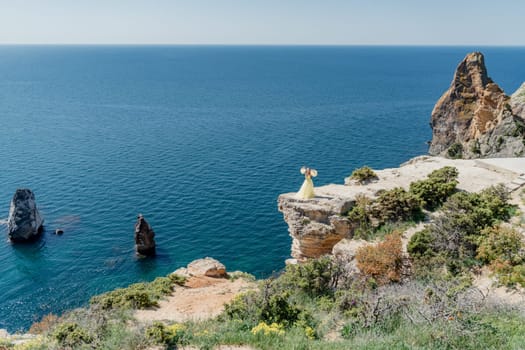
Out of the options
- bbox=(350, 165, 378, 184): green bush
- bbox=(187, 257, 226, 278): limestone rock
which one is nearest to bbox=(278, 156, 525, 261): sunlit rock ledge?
bbox=(350, 165, 378, 184): green bush

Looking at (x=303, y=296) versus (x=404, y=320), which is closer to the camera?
(x=404, y=320)

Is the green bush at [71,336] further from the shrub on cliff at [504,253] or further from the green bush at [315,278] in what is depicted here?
the shrub on cliff at [504,253]

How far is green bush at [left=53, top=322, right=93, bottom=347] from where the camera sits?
13.7m

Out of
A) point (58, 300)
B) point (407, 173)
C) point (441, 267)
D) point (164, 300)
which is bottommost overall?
point (58, 300)

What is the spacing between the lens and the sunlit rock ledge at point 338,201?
26.7 metres

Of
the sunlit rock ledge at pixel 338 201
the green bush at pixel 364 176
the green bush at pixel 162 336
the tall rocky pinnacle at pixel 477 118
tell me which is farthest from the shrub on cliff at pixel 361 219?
the tall rocky pinnacle at pixel 477 118

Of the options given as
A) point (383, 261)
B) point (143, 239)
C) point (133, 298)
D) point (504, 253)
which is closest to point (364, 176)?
point (383, 261)

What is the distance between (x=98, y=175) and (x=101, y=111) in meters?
47.1

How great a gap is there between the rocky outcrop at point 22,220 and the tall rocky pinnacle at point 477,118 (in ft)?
176

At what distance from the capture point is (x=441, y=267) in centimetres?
2083

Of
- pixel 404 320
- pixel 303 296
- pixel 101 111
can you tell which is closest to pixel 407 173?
pixel 303 296

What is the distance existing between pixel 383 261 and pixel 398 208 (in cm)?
533

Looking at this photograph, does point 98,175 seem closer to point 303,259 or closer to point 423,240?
point 303,259

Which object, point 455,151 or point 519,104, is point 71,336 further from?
point 455,151
